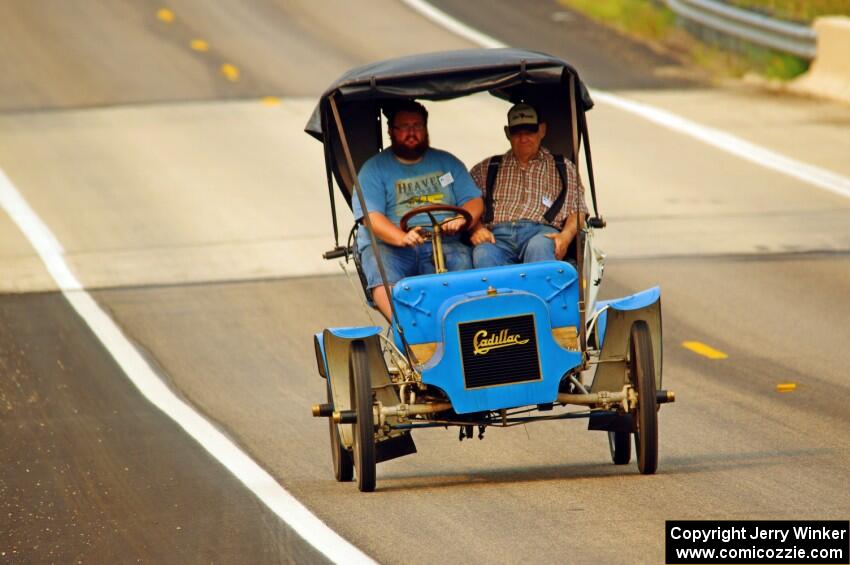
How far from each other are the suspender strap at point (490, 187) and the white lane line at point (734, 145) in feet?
32.2

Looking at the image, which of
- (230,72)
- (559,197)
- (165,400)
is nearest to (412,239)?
(559,197)

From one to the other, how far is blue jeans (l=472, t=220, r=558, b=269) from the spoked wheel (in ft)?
3.48

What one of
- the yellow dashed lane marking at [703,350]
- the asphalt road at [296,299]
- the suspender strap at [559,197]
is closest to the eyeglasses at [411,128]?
the suspender strap at [559,197]

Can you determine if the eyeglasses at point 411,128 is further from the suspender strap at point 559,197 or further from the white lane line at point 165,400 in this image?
the white lane line at point 165,400

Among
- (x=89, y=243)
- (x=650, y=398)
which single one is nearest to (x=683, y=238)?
(x=89, y=243)

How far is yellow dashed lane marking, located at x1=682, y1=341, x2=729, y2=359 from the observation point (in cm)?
1371

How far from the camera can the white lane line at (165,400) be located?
8750mm

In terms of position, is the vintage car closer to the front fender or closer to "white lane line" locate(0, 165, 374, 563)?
the front fender

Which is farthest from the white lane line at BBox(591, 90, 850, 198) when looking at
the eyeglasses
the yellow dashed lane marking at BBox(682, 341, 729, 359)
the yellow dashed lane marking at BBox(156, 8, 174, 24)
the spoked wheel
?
the spoked wheel

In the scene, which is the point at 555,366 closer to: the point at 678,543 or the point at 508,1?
the point at 678,543

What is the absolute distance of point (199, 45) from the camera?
29.9m

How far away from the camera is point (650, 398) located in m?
9.47

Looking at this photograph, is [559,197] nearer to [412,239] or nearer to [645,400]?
[412,239]

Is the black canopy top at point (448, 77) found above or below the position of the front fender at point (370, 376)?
above
